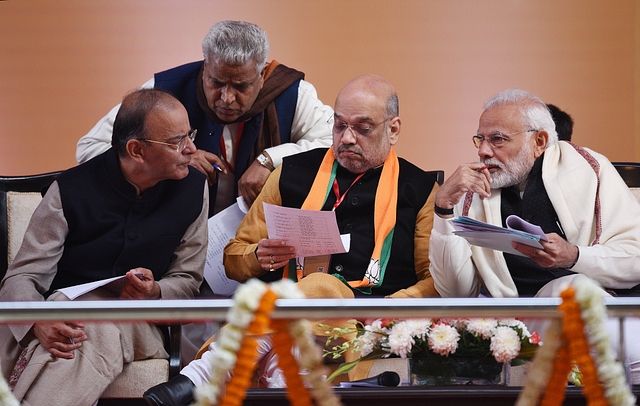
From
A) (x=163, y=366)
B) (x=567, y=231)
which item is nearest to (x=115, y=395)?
(x=163, y=366)

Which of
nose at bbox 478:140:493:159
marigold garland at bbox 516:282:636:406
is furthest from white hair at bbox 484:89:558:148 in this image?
marigold garland at bbox 516:282:636:406

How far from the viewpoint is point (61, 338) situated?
278 centimetres

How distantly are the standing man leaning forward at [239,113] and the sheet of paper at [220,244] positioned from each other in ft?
0.34

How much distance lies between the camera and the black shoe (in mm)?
2331

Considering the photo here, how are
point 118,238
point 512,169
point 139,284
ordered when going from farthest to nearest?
point 512,169, point 118,238, point 139,284

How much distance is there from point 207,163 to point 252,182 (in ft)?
0.68

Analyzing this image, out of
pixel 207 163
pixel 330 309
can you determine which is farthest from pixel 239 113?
pixel 330 309

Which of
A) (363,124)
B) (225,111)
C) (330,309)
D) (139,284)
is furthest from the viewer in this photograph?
(225,111)

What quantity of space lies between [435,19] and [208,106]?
1.84 meters

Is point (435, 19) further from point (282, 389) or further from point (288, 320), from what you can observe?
point (288, 320)

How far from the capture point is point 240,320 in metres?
1.02

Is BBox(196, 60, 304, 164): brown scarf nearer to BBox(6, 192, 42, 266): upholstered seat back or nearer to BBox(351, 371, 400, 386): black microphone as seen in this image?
BBox(6, 192, 42, 266): upholstered seat back

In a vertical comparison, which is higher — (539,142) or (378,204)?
(539,142)

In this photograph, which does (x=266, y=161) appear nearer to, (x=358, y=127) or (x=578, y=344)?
(x=358, y=127)
